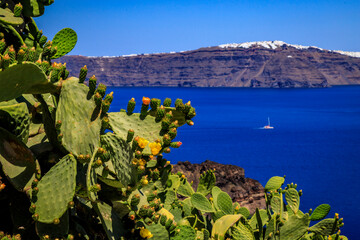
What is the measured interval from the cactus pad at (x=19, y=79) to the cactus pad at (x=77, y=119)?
188 millimetres

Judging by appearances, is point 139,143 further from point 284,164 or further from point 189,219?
point 284,164

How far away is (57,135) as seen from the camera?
172cm

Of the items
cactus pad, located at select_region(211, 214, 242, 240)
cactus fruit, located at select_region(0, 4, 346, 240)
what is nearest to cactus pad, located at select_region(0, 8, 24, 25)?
cactus fruit, located at select_region(0, 4, 346, 240)

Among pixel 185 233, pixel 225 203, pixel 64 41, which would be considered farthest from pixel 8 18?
pixel 225 203

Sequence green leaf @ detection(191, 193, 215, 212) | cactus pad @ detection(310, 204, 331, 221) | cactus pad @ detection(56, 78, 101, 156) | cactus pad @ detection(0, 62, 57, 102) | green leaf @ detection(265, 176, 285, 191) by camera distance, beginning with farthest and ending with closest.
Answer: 1. cactus pad @ detection(310, 204, 331, 221)
2. green leaf @ detection(265, 176, 285, 191)
3. green leaf @ detection(191, 193, 215, 212)
4. cactus pad @ detection(56, 78, 101, 156)
5. cactus pad @ detection(0, 62, 57, 102)

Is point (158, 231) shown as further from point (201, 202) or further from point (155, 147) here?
point (201, 202)

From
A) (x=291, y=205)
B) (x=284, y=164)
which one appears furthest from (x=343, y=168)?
(x=291, y=205)

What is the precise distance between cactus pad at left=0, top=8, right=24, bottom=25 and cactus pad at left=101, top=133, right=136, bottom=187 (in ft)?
2.06

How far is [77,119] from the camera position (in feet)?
5.59

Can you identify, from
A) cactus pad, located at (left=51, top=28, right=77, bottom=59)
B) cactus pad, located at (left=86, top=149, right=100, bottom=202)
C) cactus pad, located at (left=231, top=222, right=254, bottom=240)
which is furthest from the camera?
cactus pad, located at (left=231, top=222, right=254, bottom=240)

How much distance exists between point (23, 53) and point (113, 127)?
1.57 ft

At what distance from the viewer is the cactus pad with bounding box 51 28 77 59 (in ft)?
6.85

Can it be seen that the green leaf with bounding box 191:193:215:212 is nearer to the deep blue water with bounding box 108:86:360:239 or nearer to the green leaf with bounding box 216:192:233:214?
the green leaf with bounding box 216:192:233:214

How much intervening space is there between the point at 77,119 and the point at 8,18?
0.55 meters
